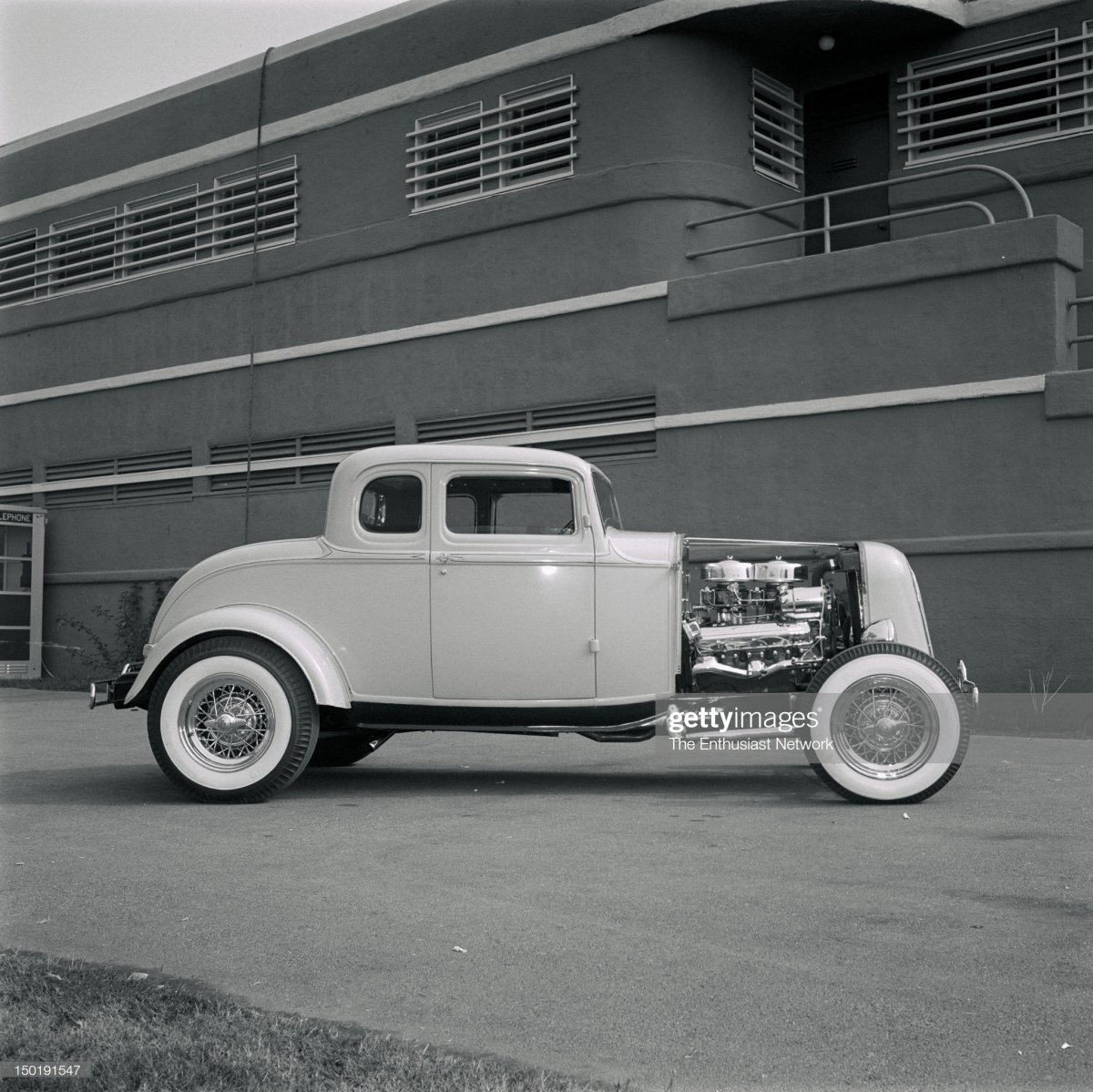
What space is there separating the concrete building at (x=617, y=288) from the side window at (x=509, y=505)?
19.1ft

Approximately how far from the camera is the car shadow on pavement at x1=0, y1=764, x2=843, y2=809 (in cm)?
773

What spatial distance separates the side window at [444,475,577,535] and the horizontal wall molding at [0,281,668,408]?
6.84 metres

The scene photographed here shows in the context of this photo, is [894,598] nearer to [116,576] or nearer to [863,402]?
[863,402]

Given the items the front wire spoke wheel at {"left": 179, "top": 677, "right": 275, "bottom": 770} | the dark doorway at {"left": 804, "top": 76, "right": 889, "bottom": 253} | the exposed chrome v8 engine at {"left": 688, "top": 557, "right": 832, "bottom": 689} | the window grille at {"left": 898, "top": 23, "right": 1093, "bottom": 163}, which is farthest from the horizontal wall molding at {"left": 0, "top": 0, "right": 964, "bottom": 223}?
the front wire spoke wheel at {"left": 179, "top": 677, "right": 275, "bottom": 770}

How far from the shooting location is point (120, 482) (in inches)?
756

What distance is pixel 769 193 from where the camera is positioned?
1534 centimetres

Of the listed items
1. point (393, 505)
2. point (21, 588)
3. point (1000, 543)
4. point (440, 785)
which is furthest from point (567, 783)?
point (21, 588)

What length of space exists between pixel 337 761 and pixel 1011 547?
6508mm

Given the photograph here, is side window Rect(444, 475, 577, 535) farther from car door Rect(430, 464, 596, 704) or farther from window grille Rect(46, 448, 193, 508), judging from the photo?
window grille Rect(46, 448, 193, 508)

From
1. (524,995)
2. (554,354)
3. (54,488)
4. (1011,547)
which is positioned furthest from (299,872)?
(54,488)

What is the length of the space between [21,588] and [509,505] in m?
13.6

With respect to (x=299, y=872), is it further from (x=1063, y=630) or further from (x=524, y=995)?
(x=1063, y=630)

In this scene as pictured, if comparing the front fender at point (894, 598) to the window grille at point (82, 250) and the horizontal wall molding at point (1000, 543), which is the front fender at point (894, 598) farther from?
the window grille at point (82, 250)

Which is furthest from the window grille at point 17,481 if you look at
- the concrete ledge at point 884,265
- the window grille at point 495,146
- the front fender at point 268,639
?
the front fender at point 268,639
